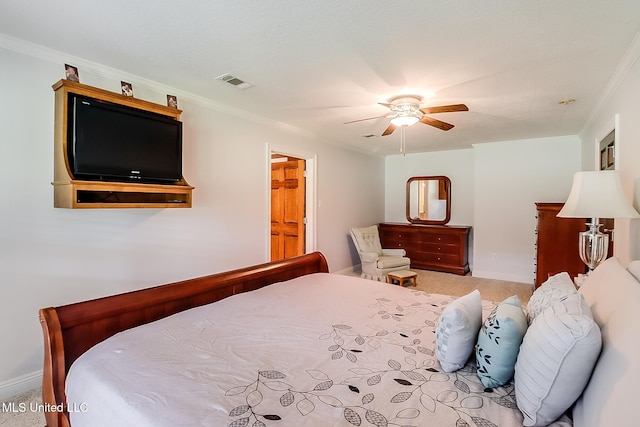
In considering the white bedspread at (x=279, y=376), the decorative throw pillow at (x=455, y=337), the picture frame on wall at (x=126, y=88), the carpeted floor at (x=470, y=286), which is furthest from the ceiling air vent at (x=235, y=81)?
the carpeted floor at (x=470, y=286)

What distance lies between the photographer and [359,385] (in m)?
1.24

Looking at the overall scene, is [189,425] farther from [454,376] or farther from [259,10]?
[259,10]

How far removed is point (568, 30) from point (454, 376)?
2.21 metres

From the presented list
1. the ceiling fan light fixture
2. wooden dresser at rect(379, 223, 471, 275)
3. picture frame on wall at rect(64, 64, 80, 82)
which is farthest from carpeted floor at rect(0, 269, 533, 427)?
picture frame on wall at rect(64, 64, 80, 82)

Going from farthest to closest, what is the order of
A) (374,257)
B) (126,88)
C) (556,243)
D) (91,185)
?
(374,257), (556,243), (126,88), (91,185)

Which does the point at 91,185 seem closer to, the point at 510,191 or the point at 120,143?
the point at 120,143

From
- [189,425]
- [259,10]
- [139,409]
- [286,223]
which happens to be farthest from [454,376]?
[286,223]

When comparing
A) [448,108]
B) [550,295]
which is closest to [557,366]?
[550,295]

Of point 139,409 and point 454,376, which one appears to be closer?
point 139,409

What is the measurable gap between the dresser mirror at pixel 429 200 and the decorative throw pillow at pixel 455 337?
5.48 metres

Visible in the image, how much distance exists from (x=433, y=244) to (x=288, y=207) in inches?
Result: 114

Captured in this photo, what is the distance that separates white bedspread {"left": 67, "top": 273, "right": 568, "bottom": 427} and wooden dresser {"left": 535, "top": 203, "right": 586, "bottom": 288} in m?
3.20

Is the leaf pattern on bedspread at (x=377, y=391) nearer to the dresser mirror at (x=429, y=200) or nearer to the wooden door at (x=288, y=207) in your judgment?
the wooden door at (x=288, y=207)

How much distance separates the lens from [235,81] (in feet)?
9.43
